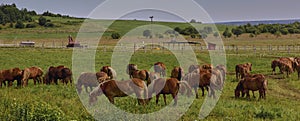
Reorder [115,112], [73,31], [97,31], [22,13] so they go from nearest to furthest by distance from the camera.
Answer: [115,112], [97,31], [73,31], [22,13]

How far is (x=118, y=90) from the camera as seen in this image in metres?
12.9

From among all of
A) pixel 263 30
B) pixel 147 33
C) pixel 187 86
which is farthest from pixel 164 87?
pixel 263 30

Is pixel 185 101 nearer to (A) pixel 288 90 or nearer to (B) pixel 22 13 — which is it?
(A) pixel 288 90

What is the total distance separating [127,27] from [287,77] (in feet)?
351

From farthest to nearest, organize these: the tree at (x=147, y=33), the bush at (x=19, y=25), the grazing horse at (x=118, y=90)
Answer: the bush at (x=19, y=25)
the tree at (x=147, y=33)
the grazing horse at (x=118, y=90)

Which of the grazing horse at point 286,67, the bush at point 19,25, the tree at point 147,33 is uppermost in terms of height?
the bush at point 19,25

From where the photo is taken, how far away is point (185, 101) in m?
14.6

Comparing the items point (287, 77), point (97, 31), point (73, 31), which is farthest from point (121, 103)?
point (73, 31)

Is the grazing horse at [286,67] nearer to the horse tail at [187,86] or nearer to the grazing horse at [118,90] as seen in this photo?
the horse tail at [187,86]

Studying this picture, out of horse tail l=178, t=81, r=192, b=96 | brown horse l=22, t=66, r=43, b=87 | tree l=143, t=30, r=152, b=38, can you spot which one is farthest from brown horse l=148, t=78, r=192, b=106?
tree l=143, t=30, r=152, b=38

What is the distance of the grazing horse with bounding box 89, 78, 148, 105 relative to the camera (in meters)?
12.8

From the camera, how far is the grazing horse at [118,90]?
1280cm

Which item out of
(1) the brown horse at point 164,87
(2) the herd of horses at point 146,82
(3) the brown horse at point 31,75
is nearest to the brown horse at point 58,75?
(2) the herd of horses at point 146,82

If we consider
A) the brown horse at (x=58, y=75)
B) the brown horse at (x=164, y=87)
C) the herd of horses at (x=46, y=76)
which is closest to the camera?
the brown horse at (x=164, y=87)
